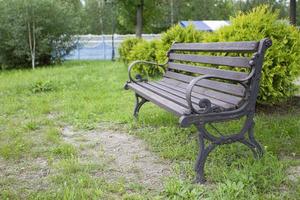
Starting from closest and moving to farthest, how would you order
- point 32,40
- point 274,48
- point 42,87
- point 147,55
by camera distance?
point 274,48
point 42,87
point 147,55
point 32,40

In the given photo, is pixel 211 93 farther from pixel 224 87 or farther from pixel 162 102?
pixel 162 102

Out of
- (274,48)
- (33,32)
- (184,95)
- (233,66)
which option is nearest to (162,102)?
(184,95)

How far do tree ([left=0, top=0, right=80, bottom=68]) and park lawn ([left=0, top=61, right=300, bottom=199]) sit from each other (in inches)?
291

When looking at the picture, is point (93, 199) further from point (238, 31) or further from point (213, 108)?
point (238, 31)

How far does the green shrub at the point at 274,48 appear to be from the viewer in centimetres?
443

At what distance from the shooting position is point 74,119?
4.82m

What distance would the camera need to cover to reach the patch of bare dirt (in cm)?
288

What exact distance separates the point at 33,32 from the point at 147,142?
10574mm

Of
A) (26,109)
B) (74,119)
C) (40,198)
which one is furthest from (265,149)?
(26,109)

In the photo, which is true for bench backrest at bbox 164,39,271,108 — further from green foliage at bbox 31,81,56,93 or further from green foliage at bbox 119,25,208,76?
green foliage at bbox 31,81,56,93

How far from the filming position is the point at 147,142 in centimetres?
374

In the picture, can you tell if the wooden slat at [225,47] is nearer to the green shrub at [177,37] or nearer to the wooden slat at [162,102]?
the wooden slat at [162,102]

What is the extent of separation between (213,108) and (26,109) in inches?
147

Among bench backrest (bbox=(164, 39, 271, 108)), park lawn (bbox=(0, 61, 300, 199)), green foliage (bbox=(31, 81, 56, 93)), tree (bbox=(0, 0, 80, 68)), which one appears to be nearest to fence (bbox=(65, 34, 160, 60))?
tree (bbox=(0, 0, 80, 68))
